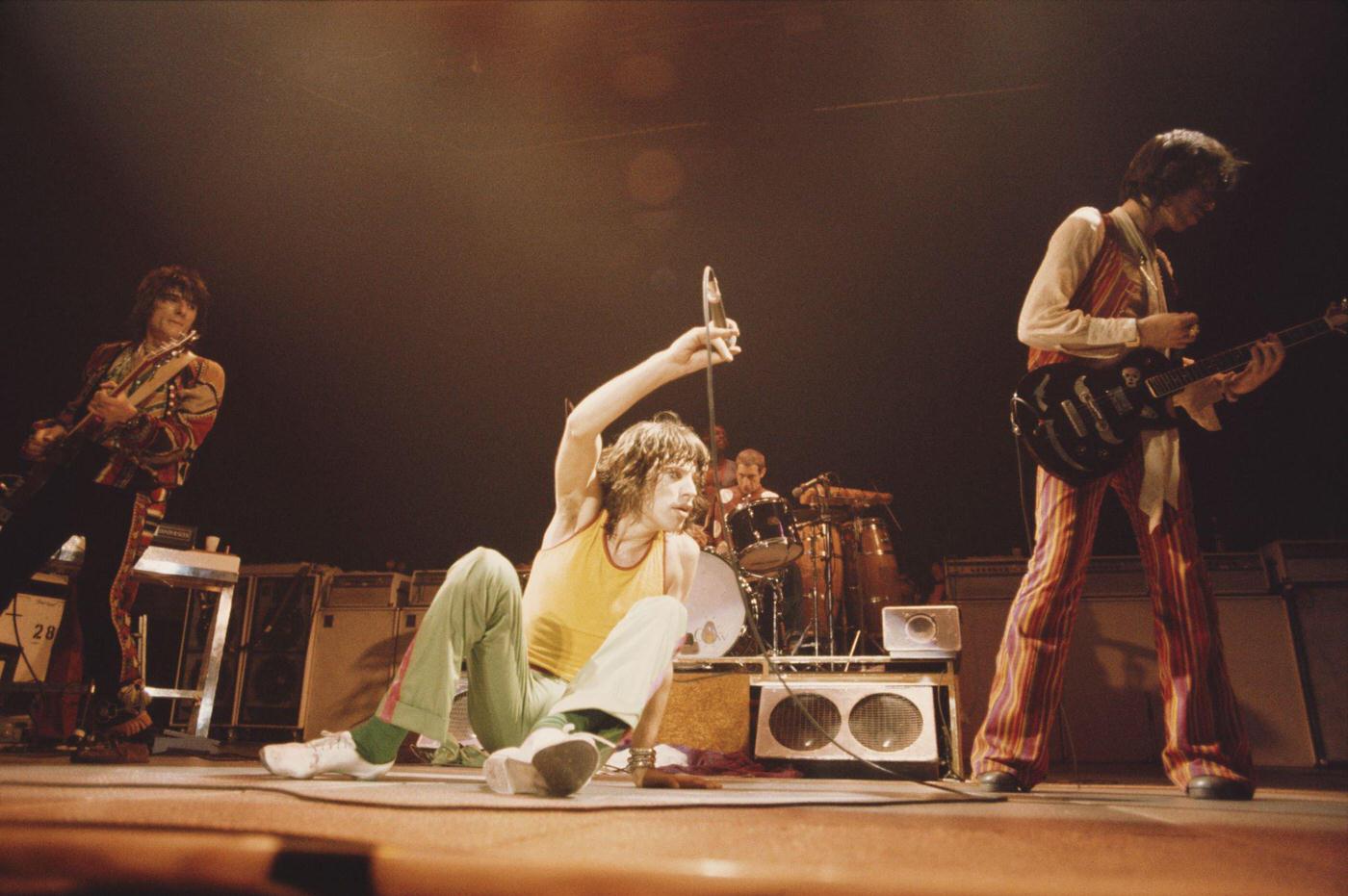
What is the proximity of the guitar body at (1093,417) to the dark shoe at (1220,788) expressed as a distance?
2.84 feet

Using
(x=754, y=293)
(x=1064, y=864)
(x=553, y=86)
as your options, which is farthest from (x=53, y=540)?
(x=754, y=293)

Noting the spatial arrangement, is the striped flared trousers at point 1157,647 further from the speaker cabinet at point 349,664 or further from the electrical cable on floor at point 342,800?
the speaker cabinet at point 349,664

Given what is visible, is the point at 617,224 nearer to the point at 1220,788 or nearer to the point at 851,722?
the point at 851,722

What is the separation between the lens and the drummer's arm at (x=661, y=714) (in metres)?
1.91

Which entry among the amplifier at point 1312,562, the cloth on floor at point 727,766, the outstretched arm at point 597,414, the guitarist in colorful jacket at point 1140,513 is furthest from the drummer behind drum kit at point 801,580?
the outstretched arm at point 597,414

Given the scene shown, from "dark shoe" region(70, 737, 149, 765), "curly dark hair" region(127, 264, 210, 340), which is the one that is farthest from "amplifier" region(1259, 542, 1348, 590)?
"curly dark hair" region(127, 264, 210, 340)

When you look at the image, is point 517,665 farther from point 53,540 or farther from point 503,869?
point 53,540

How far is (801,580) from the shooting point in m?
5.35

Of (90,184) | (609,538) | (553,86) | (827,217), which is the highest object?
(553,86)

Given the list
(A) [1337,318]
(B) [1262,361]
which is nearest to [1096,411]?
(B) [1262,361]

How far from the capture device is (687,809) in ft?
4.01

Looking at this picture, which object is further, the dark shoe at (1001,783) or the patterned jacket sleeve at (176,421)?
the patterned jacket sleeve at (176,421)

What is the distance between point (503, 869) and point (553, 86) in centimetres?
661

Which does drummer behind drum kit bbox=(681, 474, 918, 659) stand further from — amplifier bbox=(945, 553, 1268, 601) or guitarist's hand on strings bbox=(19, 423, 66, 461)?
guitarist's hand on strings bbox=(19, 423, 66, 461)
